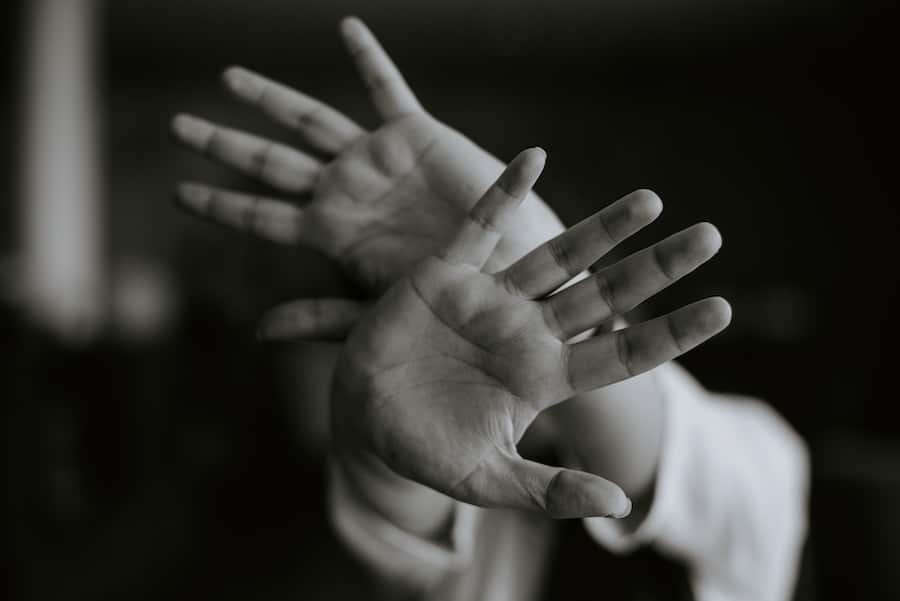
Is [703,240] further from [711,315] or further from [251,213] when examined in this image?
[251,213]

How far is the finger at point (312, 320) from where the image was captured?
0.46 m

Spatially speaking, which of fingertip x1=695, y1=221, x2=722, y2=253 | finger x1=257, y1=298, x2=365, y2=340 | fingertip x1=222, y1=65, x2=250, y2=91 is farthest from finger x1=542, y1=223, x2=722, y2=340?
fingertip x1=222, y1=65, x2=250, y2=91

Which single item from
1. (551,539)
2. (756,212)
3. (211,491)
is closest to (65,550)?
(211,491)

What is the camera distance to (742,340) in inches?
111

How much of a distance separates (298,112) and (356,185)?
67 mm

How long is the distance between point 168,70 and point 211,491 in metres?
2.31

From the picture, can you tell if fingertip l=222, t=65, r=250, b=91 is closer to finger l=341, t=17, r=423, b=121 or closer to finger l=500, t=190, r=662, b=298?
finger l=341, t=17, r=423, b=121

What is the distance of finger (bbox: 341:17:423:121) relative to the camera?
1.53ft

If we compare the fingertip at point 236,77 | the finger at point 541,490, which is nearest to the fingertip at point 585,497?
the finger at point 541,490

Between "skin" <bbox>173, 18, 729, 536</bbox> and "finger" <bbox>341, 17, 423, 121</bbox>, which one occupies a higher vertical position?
"finger" <bbox>341, 17, 423, 121</bbox>

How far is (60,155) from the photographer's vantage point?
9.39ft

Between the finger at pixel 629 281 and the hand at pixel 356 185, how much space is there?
0.21 ft

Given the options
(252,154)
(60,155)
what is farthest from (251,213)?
(60,155)

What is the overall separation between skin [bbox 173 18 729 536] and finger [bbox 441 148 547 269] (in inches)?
0.5
